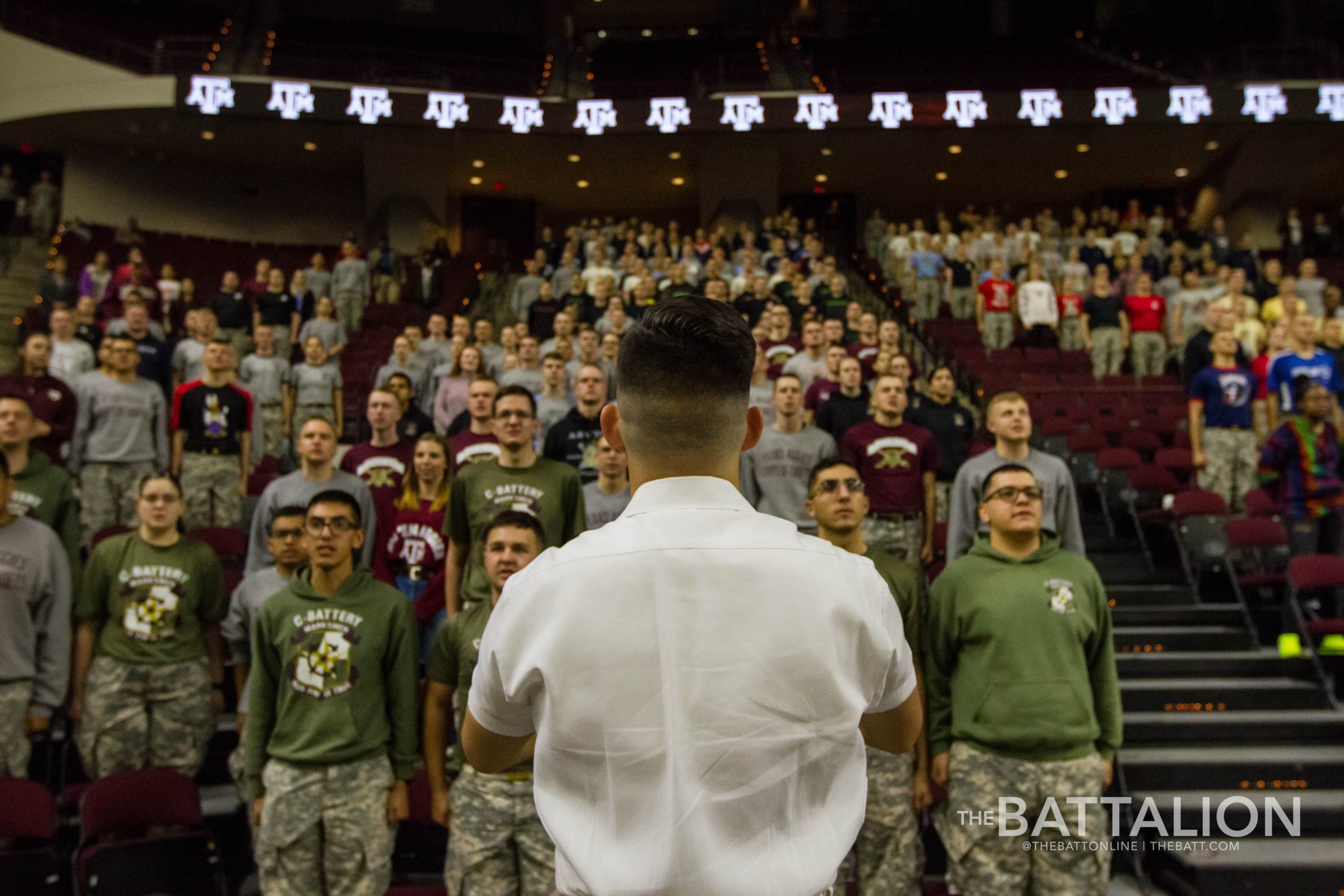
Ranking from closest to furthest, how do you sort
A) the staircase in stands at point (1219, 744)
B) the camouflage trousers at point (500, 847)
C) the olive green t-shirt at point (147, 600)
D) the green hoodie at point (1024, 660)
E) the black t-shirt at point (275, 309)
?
the camouflage trousers at point (500, 847), the green hoodie at point (1024, 660), the staircase in stands at point (1219, 744), the olive green t-shirt at point (147, 600), the black t-shirt at point (275, 309)

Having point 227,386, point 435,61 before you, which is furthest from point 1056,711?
point 435,61

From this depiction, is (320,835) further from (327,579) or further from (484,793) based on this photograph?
(327,579)

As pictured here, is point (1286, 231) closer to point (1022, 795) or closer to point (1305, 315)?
point (1305, 315)

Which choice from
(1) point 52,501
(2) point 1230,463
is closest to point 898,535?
(2) point 1230,463

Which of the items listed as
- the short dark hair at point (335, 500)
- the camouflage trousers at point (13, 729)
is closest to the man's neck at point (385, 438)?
the short dark hair at point (335, 500)

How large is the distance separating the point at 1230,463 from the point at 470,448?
5149 mm

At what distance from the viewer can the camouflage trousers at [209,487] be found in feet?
19.2

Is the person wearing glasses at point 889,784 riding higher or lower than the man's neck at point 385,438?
lower

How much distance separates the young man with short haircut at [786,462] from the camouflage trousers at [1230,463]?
10.4ft

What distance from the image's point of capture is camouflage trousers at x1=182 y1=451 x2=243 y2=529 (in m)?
5.84

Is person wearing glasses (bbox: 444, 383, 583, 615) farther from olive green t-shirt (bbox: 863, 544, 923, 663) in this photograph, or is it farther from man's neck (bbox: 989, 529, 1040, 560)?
man's neck (bbox: 989, 529, 1040, 560)

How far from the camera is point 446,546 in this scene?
4512 millimetres

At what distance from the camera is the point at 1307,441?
5.73m

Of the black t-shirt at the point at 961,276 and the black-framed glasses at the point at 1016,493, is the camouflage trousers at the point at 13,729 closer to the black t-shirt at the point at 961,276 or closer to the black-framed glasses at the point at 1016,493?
the black-framed glasses at the point at 1016,493
